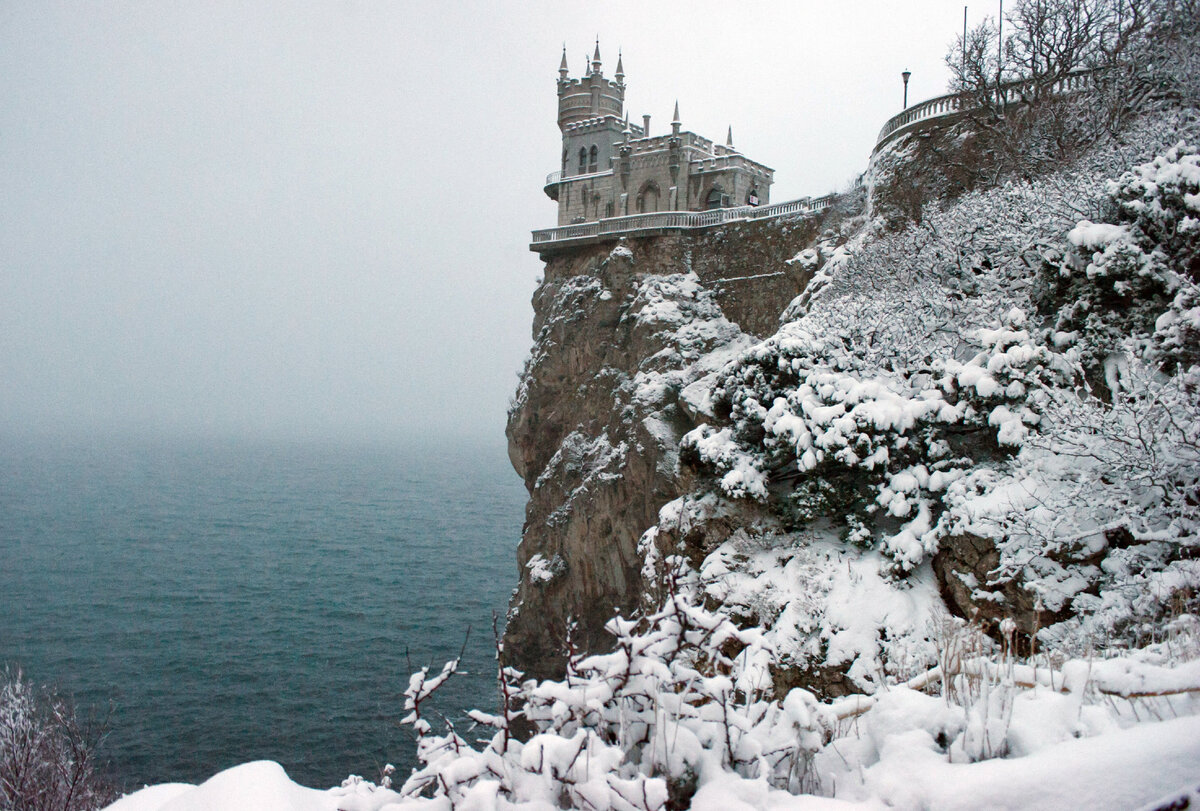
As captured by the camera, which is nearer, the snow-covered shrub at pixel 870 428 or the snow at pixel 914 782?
the snow at pixel 914 782

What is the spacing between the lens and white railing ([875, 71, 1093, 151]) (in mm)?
19766

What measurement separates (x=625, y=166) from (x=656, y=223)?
6.86m

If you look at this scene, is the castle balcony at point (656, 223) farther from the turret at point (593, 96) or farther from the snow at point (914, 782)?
the snow at point (914, 782)

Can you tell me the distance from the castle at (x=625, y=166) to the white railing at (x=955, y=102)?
1164 cm

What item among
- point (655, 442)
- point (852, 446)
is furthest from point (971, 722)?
point (655, 442)

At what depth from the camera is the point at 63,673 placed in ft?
103

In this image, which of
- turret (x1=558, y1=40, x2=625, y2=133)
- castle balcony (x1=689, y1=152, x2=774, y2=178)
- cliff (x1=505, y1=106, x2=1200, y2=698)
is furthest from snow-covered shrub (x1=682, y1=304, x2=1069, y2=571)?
turret (x1=558, y1=40, x2=625, y2=133)

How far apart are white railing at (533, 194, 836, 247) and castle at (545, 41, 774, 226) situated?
144 inches

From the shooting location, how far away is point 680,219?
1282 inches

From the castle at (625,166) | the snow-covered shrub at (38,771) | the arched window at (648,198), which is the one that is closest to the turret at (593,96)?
the castle at (625,166)

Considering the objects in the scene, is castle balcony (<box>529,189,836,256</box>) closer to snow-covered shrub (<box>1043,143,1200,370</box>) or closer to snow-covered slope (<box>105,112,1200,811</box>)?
snow-covered slope (<box>105,112,1200,811</box>)

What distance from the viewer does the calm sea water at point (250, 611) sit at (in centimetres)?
2727

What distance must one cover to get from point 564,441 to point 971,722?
94.2 feet

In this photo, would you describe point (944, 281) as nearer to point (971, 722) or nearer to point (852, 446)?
point (852, 446)
